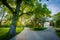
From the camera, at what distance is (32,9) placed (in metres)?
12.0

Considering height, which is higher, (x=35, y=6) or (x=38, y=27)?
(x=35, y=6)

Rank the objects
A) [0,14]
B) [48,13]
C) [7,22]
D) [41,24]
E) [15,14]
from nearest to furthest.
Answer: [15,14], [48,13], [7,22], [0,14], [41,24]

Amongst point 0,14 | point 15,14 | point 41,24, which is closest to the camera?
point 15,14

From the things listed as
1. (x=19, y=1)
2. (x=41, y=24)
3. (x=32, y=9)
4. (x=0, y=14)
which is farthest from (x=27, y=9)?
(x=41, y=24)

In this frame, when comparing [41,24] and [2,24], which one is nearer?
[2,24]

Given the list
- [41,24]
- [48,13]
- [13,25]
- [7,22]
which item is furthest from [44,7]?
[41,24]

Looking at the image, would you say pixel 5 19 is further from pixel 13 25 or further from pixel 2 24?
pixel 13 25

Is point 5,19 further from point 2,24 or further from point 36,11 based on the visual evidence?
point 36,11

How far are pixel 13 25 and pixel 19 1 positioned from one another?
1.96 m

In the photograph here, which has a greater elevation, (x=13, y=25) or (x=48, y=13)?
(x=48, y=13)

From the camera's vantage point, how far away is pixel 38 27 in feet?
70.1

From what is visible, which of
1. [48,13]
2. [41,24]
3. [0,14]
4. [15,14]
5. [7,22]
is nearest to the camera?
[15,14]

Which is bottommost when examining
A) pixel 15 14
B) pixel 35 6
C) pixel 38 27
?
pixel 38 27

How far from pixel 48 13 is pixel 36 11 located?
3.35ft
